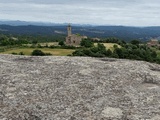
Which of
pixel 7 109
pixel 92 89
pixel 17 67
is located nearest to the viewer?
pixel 7 109

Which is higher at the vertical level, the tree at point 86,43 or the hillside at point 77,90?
the hillside at point 77,90

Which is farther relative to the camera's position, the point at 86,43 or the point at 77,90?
the point at 86,43

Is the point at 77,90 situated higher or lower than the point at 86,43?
higher

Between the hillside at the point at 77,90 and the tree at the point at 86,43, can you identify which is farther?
the tree at the point at 86,43

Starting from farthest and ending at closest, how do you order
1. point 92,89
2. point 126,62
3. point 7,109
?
point 126,62 < point 92,89 < point 7,109

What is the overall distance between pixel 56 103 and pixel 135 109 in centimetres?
476

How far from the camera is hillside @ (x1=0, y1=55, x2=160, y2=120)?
2014cm

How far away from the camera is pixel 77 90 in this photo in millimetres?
22766

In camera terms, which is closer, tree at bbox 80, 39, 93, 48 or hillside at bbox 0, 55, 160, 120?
hillside at bbox 0, 55, 160, 120

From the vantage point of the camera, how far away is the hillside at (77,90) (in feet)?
66.1

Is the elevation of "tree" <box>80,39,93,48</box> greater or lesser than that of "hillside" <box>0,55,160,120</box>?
lesser

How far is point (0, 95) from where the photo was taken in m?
21.6

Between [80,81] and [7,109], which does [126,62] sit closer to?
[80,81]

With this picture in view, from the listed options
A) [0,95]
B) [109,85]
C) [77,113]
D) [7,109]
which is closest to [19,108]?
[7,109]
